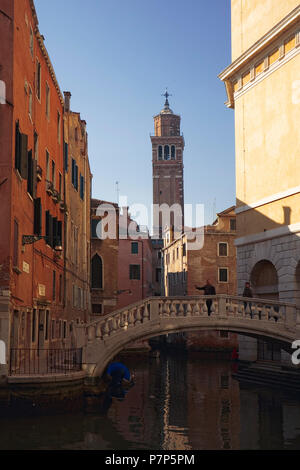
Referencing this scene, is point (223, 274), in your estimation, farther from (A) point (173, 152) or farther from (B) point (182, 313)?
(A) point (173, 152)

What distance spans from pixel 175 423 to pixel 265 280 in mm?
8622

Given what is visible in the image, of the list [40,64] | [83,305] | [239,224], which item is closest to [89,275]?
[83,305]

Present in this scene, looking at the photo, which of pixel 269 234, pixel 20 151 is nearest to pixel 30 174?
pixel 20 151

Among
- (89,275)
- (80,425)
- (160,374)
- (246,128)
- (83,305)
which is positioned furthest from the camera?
(89,275)

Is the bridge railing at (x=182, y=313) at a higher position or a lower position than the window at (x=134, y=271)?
lower

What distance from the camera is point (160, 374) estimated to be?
94.2ft

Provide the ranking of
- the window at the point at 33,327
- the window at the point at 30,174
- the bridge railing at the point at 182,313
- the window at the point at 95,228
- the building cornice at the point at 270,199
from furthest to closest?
the window at the point at 95,228 → the building cornice at the point at 270,199 → the window at the point at 33,327 → the window at the point at 30,174 → the bridge railing at the point at 182,313

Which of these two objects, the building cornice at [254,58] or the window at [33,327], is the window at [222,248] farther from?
the window at [33,327]

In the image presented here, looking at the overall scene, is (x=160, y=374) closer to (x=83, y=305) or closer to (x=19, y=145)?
(x=83, y=305)

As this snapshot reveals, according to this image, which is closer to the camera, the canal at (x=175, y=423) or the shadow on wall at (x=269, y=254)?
the canal at (x=175, y=423)

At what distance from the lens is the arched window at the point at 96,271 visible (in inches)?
1581

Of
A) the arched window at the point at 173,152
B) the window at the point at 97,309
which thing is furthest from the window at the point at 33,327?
the arched window at the point at 173,152

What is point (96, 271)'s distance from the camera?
1585 inches

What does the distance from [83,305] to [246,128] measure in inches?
Result: 613
